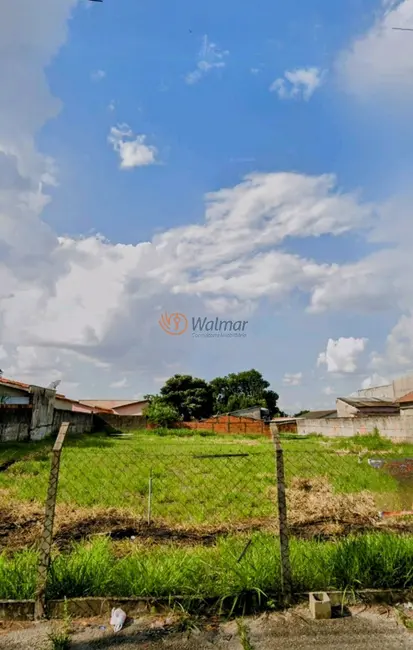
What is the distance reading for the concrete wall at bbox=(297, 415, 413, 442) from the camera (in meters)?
18.5

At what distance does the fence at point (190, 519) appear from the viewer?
10.4ft

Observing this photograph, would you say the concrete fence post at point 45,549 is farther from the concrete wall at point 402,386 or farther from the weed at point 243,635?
the concrete wall at point 402,386

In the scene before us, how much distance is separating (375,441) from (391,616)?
55.8ft

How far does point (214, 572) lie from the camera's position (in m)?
3.26

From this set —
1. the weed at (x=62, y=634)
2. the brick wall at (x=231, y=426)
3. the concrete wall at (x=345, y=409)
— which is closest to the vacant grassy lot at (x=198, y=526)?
the weed at (x=62, y=634)

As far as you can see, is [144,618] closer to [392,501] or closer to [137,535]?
[137,535]

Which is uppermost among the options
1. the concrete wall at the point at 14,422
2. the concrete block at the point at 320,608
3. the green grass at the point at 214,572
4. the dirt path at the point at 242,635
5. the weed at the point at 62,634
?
the concrete wall at the point at 14,422

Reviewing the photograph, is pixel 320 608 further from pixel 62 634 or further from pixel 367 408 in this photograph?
pixel 367 408

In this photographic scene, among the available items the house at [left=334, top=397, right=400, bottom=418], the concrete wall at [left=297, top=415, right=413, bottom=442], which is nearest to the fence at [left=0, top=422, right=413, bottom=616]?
the concrete wall at [left=297, top=415, right=413, bottom=442]

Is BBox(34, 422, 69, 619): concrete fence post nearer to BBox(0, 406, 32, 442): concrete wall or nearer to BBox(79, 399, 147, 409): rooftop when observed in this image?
BBox(0, 406, 32, 442): concrete wall

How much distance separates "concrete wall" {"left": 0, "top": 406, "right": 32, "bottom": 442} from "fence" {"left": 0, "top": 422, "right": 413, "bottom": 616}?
443cm

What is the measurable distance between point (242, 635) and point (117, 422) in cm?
3240

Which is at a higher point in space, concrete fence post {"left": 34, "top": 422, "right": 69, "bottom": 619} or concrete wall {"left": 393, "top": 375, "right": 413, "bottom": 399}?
concrete wall {"left": 393, "top": 375, "right": 413, "bottom": 399}

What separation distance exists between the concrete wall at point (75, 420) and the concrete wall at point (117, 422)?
1.51 m
